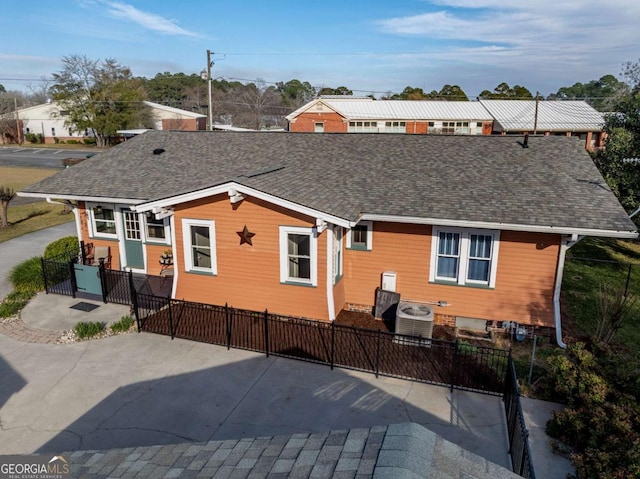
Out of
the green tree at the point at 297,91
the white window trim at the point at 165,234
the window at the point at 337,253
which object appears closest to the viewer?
the window at the point at 337,253

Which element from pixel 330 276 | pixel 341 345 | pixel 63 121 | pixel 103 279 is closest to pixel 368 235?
pixel 330 276

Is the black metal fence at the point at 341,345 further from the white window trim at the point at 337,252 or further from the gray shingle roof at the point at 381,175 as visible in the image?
the gray shingle roof at the point at 381,175

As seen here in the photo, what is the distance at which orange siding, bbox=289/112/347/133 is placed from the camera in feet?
167

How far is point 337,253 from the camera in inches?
498

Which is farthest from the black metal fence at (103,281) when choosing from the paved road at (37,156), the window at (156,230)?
the paved road at (37,156)

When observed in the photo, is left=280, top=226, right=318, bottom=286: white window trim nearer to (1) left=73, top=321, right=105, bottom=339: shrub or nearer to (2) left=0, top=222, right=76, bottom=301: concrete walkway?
(1) left=73, top=321, right=105, bottom=339: shrub

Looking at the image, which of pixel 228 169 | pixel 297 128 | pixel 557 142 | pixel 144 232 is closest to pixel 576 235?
pixel 557 142

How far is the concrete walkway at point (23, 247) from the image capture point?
649 inches

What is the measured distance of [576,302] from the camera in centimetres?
1431

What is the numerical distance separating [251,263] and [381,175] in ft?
16.2

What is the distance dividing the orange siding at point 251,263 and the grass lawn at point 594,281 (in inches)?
288

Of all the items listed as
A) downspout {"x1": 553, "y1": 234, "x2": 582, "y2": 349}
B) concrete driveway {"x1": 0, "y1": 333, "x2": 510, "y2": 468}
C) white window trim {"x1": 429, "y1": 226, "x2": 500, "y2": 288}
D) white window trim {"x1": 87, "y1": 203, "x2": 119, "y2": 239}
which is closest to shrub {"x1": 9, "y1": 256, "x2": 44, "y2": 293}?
white window trim {"x1": 87, "y1": 203, "x2": 119, "y2": 239}

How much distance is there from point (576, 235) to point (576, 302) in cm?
462

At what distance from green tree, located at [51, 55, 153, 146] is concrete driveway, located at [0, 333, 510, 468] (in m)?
59.5
